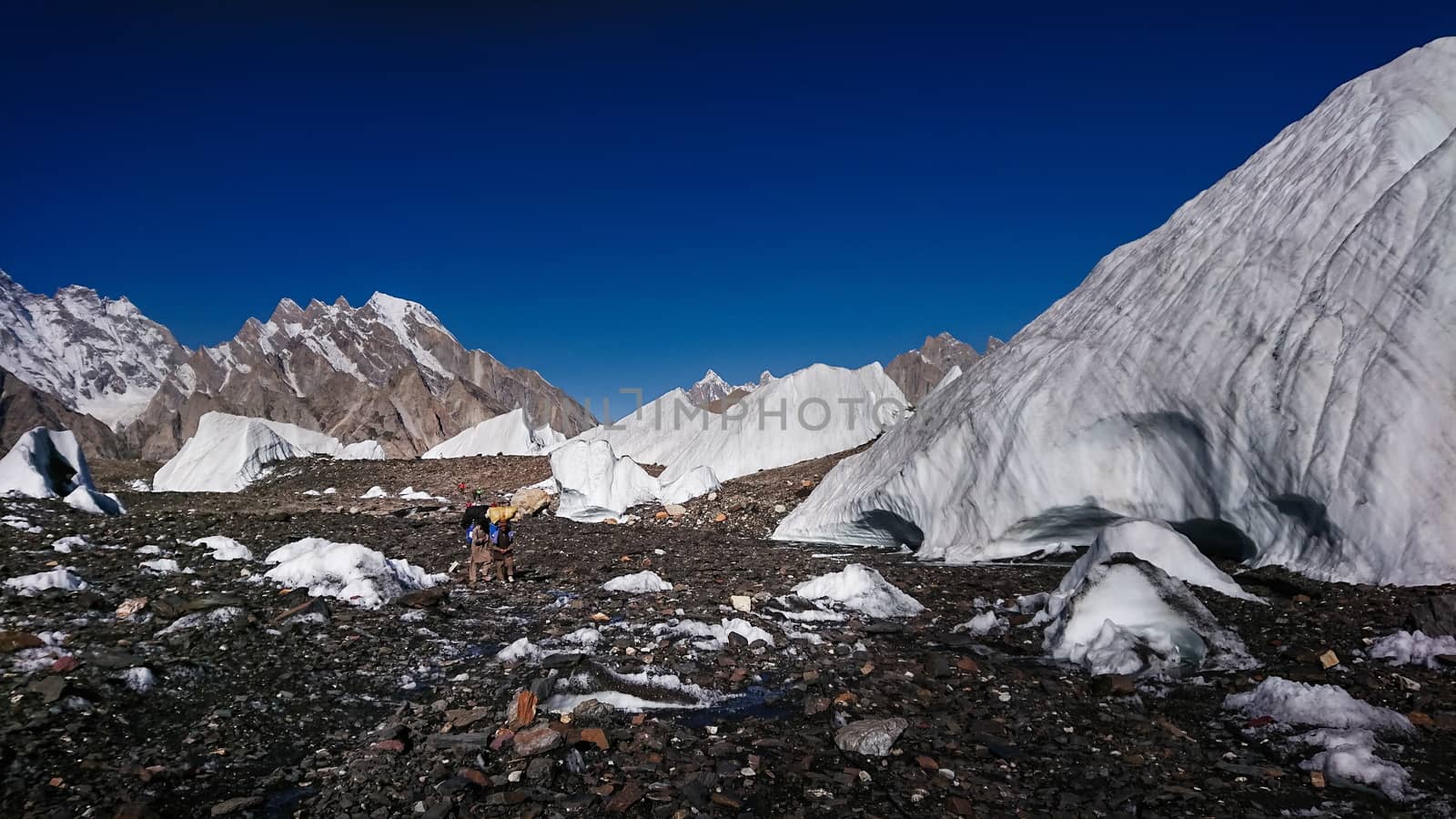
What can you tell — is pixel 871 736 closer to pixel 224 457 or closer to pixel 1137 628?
pixel 1137 628

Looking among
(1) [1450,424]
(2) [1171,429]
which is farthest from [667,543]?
(1) [1450,424]

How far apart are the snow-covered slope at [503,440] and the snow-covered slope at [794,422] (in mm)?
18964

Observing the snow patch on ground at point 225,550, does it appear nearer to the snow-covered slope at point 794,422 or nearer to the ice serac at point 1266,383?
the ice serac at point 1266,383

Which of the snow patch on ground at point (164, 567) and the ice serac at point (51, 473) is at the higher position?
the ice serac at point (51, 473)

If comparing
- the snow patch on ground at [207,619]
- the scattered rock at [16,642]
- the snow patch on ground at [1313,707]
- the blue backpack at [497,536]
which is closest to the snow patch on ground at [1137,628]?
the snow patch on ground at [1313,707]

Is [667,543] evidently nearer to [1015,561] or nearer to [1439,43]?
[1015,561]

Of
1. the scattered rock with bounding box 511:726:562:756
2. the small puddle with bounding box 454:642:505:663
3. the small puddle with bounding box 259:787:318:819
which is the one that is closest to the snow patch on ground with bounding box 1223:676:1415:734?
the scattered rock with bounding box 511:726:562:756

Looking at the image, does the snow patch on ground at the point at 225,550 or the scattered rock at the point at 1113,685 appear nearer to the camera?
the scattered rock at the point at 1113,685

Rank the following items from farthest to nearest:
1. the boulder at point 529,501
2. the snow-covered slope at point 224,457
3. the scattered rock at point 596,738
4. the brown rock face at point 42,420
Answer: the brown rock face at point 42,420 < the snow-covered slope at point 224,457 < the boulder at point 529,501 < the scattered rock at point 596,738

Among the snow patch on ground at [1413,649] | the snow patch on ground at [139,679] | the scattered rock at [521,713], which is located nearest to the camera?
the scattered rock at [521,713]

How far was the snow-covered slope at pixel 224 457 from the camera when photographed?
3800cm

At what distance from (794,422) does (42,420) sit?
204 meters

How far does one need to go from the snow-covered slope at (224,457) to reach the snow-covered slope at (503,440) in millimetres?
11800

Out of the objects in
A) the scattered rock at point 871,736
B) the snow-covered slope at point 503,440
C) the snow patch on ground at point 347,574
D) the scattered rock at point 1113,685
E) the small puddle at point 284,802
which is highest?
the snow-covered slope at point 503,440
